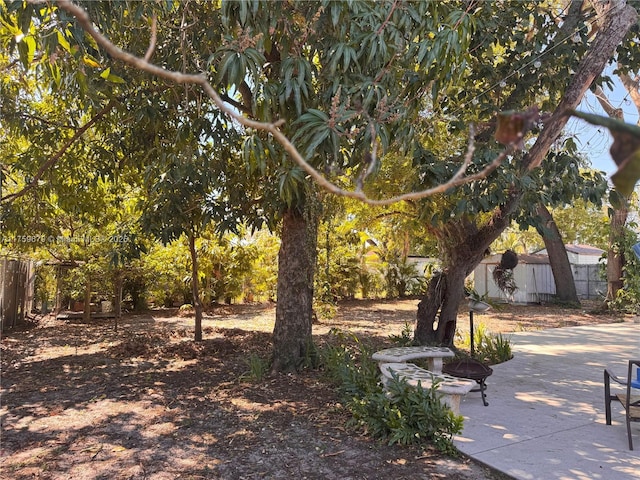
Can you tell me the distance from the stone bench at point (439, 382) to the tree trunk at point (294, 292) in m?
1.70

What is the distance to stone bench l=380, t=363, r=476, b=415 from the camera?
4535 millimetres

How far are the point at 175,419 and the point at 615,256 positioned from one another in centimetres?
1527

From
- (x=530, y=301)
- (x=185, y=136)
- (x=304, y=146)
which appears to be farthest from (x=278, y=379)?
(x=530, y=301)

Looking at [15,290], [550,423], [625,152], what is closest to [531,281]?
[550,423]

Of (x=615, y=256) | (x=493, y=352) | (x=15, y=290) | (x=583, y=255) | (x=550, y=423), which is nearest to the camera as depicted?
(x=550, y=423)

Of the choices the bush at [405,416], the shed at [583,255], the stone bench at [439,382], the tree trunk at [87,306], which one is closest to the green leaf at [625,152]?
the bush at [405,416]

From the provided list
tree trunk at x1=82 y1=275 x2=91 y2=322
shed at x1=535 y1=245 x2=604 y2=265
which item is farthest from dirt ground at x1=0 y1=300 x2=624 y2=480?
shed at x1=535 y1=245 x2=604 y2=265

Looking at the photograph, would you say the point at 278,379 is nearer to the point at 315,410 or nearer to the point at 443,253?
the point at 315,410

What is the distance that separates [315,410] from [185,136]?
338cm

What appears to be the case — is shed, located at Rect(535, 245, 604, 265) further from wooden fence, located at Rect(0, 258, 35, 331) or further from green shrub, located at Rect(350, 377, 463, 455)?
green shrub, located at Rect(350, 377, 463, 455)

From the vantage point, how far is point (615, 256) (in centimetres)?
1588

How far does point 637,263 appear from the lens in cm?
1455

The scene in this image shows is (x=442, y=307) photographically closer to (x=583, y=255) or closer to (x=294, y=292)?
(x=294, y=292)

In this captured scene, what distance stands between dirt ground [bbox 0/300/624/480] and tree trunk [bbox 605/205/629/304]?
9.96 metres
